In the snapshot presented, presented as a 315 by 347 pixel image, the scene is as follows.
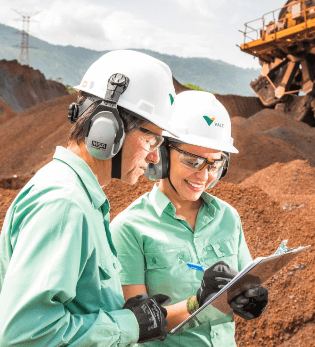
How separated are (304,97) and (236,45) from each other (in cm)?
488

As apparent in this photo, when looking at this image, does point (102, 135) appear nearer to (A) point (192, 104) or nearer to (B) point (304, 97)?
(A) point (192, 104)

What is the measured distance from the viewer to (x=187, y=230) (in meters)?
2.40

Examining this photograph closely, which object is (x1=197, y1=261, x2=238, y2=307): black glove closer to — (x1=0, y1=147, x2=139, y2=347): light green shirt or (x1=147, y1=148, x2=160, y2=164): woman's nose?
(x1=0, y1=147, x2=139, y2=347): light green shirt

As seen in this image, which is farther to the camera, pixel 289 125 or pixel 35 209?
pixel 289 125

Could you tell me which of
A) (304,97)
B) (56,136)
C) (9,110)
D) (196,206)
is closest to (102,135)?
(196,206)

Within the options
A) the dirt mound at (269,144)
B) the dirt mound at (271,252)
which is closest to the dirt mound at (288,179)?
the dirt mound at (269,144)

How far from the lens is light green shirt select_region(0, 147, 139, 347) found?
3.86 feet

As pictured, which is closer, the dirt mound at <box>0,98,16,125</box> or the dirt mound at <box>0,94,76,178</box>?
the dirt mound at <box>0,94,76,178</box>

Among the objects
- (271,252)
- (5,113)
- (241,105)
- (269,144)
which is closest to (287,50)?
(269,144)

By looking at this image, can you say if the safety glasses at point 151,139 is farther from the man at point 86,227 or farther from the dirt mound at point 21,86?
the dirt mound at point 21,86

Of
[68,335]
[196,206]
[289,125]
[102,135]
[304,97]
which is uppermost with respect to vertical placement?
[304,97]

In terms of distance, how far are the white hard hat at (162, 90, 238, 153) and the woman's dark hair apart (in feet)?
2.76

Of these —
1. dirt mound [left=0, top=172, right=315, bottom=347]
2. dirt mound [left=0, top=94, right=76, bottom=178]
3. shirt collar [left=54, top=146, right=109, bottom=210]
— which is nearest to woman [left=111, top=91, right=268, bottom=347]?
shirt collar [left=54, top=146, right=109, bottom=210]

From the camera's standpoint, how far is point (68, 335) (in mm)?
1270
